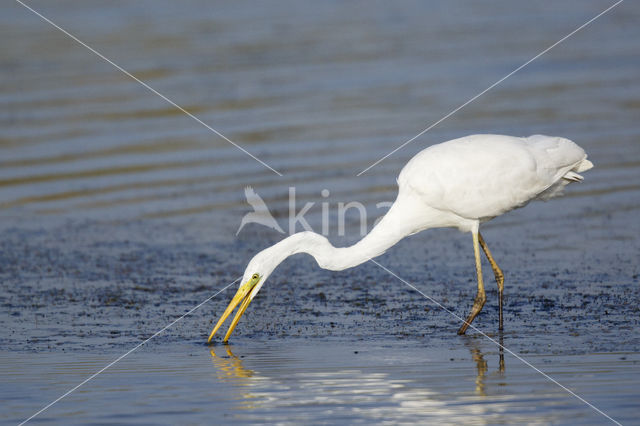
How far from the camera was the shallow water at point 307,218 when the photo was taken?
26.4 ft

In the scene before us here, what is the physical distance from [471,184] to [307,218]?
3.75 m

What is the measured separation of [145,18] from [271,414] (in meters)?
20.9

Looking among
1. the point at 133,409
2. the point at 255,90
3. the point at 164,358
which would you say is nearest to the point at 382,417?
the point at 133,409

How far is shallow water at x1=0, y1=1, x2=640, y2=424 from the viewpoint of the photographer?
26.4 ft

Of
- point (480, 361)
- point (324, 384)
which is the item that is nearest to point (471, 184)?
point (480, 361)

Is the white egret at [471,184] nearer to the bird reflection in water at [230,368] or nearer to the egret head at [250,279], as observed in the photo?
→ the egret head at [250,279]

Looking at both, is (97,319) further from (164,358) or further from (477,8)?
(477,8)

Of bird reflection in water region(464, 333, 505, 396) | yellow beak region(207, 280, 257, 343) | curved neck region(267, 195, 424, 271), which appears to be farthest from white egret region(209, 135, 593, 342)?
yellow beak region(207, 280, 257, 343)

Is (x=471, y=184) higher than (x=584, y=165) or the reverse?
the reverse

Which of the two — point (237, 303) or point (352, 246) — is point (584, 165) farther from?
point (237, 303)

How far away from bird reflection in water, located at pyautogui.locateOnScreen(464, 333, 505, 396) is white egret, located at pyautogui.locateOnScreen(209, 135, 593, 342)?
65 cm

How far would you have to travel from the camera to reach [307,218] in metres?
13.7

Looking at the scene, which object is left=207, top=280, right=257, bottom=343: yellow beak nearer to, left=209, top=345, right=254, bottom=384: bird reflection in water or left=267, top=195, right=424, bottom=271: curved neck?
left=209, top=345, right=254, bottom=384: bird reflection in water

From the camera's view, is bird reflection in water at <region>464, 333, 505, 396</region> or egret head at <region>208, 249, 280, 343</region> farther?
egret head at <region>208, 249, 280, 343</region>
